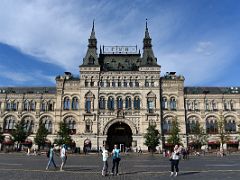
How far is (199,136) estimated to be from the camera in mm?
65562

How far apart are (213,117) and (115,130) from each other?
25.2m

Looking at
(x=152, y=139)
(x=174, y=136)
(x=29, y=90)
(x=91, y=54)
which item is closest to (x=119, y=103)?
(x=152, y=139)

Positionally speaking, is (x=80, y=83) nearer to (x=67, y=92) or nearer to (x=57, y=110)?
(x=67, y=92)

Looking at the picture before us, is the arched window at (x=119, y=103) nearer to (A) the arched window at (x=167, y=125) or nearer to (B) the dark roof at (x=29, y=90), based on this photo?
(A) the arched window at (x=167, y=125)

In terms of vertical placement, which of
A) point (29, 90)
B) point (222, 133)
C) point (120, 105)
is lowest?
point (222, 133)

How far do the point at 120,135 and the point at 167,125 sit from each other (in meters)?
12.0

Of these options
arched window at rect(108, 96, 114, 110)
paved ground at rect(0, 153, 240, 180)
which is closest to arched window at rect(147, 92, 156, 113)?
arched window at rect(108, 96, 114, 110)

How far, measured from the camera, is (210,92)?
246 feet

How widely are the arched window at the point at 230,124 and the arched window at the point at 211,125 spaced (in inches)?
104

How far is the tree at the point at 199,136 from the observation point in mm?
66312

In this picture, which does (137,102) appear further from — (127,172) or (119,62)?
(127,172)

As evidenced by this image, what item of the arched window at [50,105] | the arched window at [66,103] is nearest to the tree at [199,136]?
the arched window at [66,103]

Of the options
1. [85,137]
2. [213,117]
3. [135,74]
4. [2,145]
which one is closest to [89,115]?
[85,137]

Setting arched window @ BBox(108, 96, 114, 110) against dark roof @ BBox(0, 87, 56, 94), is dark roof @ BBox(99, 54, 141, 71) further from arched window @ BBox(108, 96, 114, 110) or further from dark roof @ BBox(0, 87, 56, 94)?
dark roof @ BBox(0, 87, 56, 94)
